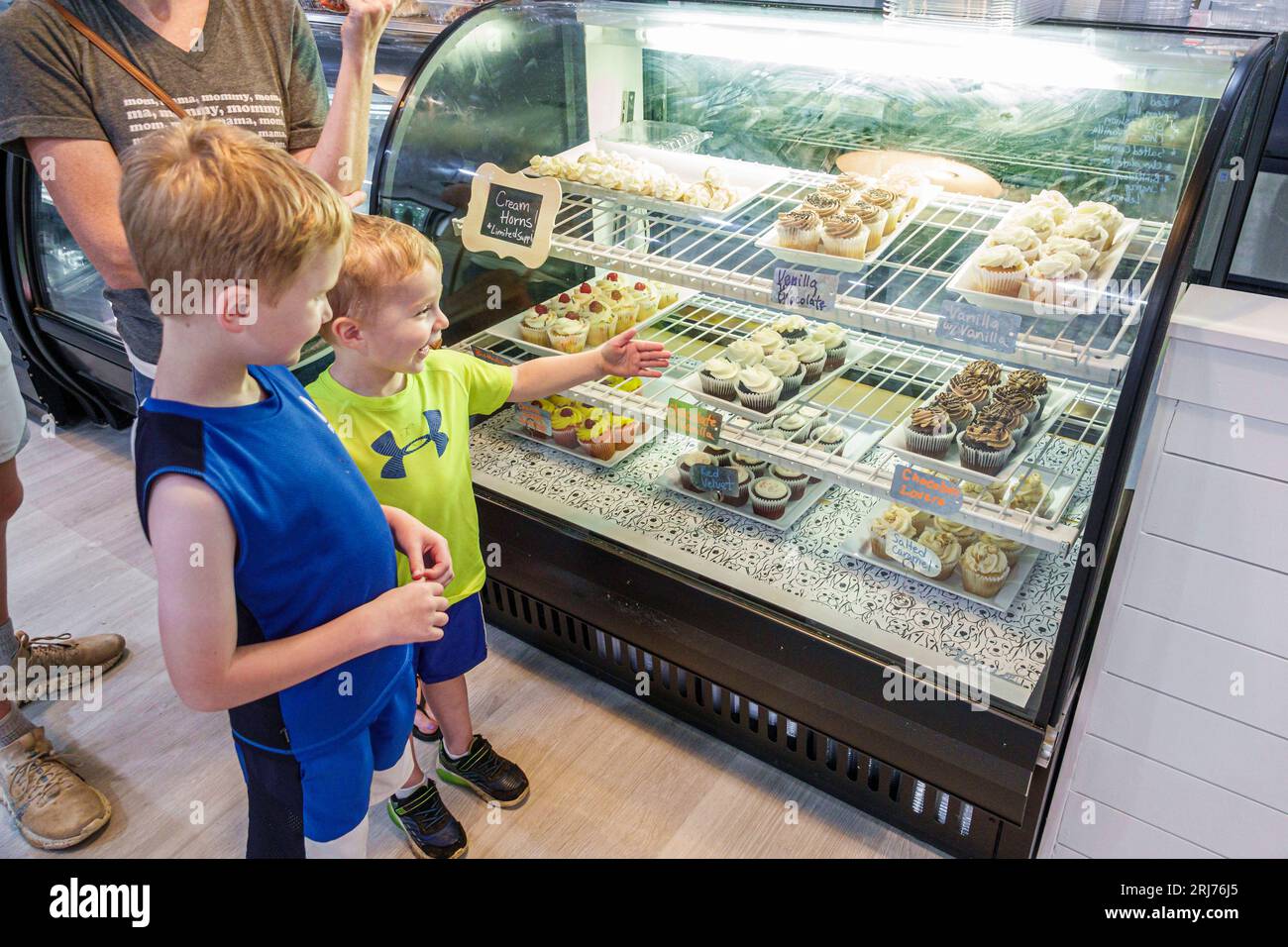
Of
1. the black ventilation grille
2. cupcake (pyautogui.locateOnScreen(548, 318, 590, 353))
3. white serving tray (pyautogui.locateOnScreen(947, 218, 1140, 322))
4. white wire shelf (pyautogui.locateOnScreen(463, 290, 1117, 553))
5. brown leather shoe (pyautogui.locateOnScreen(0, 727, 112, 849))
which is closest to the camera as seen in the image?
white serving tray (pyautogui.locateOnScreen(947, 218, 1140, 322))

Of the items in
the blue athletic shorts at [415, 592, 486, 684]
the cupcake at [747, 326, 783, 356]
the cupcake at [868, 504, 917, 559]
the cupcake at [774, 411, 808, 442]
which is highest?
the cupcake at [747, 326, 783, 356]

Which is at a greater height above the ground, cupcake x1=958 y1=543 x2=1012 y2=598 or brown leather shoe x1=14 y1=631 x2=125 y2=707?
cupcake x1=958 y1=543 x2=1012 y2=598

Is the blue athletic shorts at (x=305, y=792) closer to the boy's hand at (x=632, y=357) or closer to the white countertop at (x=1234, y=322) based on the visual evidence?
the boy's hand at (x=632, y=357)

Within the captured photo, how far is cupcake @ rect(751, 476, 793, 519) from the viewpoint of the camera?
8.21 ft

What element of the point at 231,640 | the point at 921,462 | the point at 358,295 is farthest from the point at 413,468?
the point at 921,462

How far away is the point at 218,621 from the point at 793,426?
4.79 feet

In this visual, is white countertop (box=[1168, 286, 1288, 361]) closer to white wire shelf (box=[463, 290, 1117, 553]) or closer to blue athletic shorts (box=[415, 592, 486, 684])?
white wire shelf (box=[463, 290, 1117, 553])

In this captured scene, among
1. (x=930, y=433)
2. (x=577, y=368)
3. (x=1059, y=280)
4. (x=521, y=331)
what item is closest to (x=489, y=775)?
(x=577, y=368)

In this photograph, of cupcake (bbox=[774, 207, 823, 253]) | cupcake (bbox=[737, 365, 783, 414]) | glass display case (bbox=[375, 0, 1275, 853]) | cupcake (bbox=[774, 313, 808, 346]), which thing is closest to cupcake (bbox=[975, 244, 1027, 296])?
glass display case (bbox=[375, 0, 1275, 853])

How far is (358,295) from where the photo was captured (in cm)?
169

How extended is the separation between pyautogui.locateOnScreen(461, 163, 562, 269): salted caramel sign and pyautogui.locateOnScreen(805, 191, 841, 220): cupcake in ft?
2.06

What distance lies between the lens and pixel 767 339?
2.51m

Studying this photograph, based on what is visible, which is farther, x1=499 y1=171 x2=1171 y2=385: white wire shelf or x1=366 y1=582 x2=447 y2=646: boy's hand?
x1=499 y1=171 x2=1171 y2=385: white wire shelf

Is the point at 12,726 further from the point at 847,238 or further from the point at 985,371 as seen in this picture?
the point at 985,371
